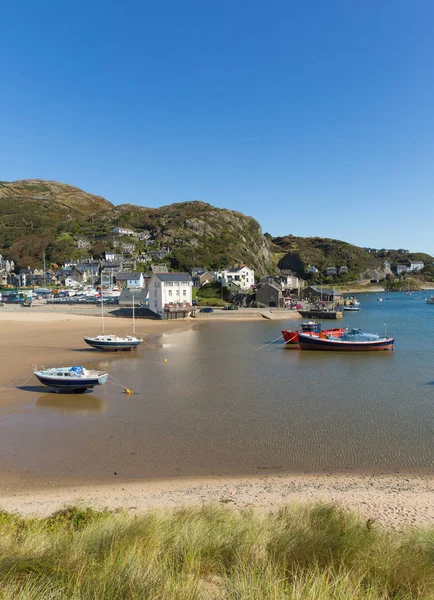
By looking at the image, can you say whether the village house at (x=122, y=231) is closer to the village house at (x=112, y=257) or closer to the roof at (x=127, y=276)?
the village house at (x=112, y=257)

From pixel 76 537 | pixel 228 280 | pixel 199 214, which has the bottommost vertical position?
pixel 76 537

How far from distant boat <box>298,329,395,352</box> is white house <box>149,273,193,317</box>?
86.6 feet

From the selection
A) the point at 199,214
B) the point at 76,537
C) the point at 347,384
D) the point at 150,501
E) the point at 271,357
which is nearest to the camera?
the point at 76,537

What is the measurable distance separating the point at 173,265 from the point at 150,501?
9997cm

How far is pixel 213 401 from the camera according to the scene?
63.3ft

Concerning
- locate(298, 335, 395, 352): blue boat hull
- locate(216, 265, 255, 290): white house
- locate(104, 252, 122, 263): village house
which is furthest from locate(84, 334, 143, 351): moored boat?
locate(104, 252, 122, 263): village house

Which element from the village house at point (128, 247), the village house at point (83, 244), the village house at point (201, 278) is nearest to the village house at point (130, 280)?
the village house at point (201, 278)

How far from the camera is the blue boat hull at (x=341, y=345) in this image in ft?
113

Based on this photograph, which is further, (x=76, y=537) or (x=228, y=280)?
(x=228, y=280)

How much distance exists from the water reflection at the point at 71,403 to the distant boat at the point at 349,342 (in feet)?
70.4

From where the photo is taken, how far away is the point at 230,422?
1627 centimetres

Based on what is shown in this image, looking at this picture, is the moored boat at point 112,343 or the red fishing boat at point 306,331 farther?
→ the red fishing boat at point 306,331

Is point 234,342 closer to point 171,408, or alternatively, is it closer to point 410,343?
point 410,343

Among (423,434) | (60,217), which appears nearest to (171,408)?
(423,434)
